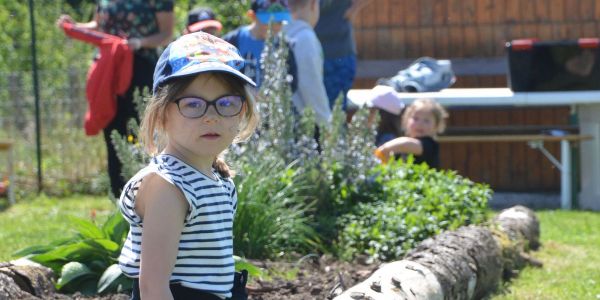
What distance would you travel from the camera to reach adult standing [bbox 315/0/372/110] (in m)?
8.39

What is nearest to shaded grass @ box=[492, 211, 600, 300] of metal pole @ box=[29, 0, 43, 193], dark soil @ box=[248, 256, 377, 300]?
dark soil @ box=[248, 256, 377, 300]

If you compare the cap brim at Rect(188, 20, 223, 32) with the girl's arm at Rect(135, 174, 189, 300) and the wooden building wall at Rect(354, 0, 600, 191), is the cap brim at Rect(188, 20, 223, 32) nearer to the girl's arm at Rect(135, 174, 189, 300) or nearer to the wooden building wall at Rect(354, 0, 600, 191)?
the wooden building wall at Rect(354, 0, 600, 191)

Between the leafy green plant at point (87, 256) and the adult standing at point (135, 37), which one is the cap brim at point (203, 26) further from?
the leafy green plant at point (87, 256)

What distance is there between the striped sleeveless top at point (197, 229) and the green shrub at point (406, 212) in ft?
10.1

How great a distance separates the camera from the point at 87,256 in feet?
17.1

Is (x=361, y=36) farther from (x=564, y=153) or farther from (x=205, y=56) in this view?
(x=205, y=56)

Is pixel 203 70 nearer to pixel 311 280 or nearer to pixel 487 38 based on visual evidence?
pixel 311 280

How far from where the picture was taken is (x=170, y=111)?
3.15 meters

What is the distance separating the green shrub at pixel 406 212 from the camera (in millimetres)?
6367

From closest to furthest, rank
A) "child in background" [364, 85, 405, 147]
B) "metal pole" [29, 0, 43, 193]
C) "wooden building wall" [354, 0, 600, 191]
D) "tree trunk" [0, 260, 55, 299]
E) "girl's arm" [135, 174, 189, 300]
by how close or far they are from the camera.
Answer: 1. "girl's arm" [135, 174, 189, 300]
2. "tree trunk" [0, 260, 55, 299]
3. "child in background" [364, 85, 405, 147]
4. "metal pole" [29, 0, 43, 193]
5. "wooden building wall" [354, 0, 600, 191]

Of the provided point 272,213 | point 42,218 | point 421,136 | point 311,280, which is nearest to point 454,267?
point 311,280

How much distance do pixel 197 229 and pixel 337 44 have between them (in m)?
5.44

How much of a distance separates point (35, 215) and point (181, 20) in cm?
668

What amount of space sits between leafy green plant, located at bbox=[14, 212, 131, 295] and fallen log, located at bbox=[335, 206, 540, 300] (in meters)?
1.18
